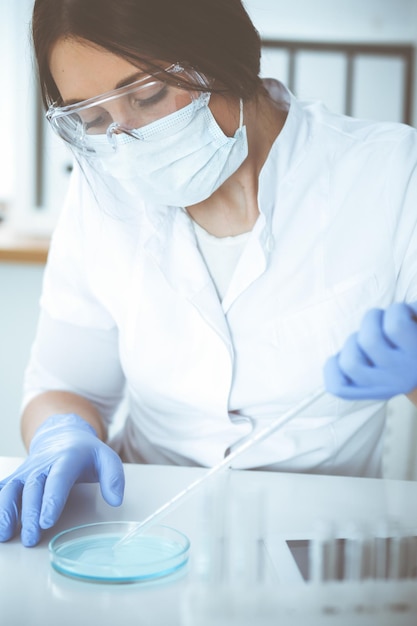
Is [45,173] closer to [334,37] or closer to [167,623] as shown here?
[334,37]

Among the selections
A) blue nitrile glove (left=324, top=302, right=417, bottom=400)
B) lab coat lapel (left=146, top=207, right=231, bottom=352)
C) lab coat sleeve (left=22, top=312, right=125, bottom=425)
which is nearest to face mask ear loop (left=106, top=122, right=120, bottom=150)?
lab coat lapel (left=146, top=207, right=231, bottom=352)

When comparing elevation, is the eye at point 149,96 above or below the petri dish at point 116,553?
Result: above

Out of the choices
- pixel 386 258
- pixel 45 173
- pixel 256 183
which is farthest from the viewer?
pixel 45 173

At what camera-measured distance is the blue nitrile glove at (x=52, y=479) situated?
3.64 feet

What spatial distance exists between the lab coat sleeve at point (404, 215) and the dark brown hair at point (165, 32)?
333 millimetres

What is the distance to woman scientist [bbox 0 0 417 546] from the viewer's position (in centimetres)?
126

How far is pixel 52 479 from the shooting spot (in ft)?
3.82

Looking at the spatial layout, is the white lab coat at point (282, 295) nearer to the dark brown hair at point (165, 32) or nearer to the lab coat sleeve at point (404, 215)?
the lab coat sleeve at point (404, 215)

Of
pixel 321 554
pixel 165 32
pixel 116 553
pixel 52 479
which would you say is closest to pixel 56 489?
pixel 52 479

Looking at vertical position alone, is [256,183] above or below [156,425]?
above

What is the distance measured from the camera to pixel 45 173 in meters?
3.54

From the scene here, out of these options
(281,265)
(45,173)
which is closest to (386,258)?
(281,265)

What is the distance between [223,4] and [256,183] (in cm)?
39

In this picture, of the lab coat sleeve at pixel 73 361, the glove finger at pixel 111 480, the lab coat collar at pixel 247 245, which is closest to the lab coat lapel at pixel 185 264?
the lab coat collar at pixel 247 245
